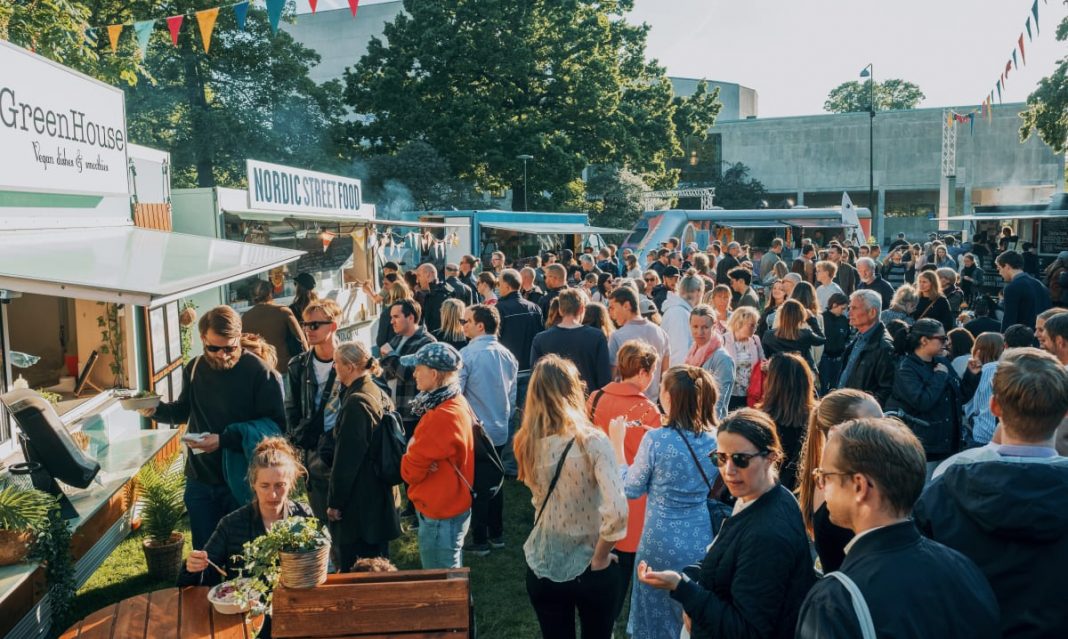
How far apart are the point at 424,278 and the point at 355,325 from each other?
407 cm

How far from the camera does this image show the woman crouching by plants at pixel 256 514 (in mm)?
3578

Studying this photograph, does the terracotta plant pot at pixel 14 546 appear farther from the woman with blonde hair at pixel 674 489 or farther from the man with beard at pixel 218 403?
the woman with blonde hair at pixel 674 489

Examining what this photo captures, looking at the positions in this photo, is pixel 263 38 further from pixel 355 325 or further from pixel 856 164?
pixel 856 164

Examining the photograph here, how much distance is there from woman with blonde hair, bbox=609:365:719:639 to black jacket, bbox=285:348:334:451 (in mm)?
2289

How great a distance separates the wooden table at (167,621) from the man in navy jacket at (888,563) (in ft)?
7.77

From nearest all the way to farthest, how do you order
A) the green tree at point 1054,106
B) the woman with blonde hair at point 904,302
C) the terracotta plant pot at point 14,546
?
the terracotta plant pot at point 14,546 < the woman with blonde hair at point 904,302 < the green tree at point 1054,106

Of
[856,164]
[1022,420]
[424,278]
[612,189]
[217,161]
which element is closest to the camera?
[1022,420]

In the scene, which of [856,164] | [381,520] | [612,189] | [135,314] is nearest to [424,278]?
[135,314]

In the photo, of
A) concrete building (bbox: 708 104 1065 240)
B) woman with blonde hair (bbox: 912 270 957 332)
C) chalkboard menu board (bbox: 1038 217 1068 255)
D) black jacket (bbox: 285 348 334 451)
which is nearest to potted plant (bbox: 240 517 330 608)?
black jacket (bbox: 285 348 334 451)

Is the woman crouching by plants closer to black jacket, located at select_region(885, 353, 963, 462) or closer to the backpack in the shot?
the backpack

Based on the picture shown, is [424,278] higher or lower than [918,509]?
higher

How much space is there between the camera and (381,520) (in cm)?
440

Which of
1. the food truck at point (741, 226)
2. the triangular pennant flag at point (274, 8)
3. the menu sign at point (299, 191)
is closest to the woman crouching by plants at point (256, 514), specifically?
the menu sign at point (299, 191)

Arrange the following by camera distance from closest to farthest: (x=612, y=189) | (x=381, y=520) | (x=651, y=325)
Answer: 1. (x=381, y=520)
2. (x=651, y=325)
3. (x=612, y=189)
